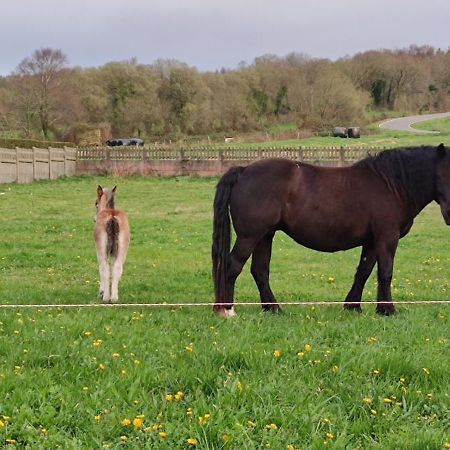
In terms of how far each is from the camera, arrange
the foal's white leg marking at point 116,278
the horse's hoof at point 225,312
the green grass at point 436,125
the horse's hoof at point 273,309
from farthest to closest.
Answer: the green grass at point 436,125
the foal's white leg marking at point 116,278
the horse's hoof at point 273,309
the horse's hoof at point 225,312

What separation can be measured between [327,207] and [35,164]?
2928cm

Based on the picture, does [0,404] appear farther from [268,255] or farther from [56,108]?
[56,108]

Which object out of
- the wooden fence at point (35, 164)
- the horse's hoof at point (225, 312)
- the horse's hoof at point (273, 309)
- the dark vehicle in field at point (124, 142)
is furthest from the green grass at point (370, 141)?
the horse's hoof at point (225, 312)

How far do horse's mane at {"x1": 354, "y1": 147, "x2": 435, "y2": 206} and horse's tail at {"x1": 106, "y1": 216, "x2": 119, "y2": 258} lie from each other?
12.3ft

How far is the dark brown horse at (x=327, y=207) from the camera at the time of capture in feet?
26.7

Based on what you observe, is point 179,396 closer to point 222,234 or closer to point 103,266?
point 222,234

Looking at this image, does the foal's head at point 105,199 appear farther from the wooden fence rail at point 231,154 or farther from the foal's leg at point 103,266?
the wooden fence rail at point 231,154

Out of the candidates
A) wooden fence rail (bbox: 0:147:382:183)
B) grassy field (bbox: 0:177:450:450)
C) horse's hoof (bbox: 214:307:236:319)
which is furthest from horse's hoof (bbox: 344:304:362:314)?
wooden fence rail (bbox: 0:147:382:183)

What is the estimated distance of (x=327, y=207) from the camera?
8.30 m

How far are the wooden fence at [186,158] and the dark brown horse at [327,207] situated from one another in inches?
1062

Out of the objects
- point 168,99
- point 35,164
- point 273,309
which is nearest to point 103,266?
point 273,309

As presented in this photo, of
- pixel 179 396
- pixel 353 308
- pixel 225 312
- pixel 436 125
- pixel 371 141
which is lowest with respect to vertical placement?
pixel 353 308

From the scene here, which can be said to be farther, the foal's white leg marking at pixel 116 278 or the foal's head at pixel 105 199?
the foal's head at pixel 105 199

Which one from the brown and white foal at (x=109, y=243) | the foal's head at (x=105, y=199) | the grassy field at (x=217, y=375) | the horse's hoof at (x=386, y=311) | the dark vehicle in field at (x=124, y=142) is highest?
the dark vehicle in field at (x=124, y=142)
